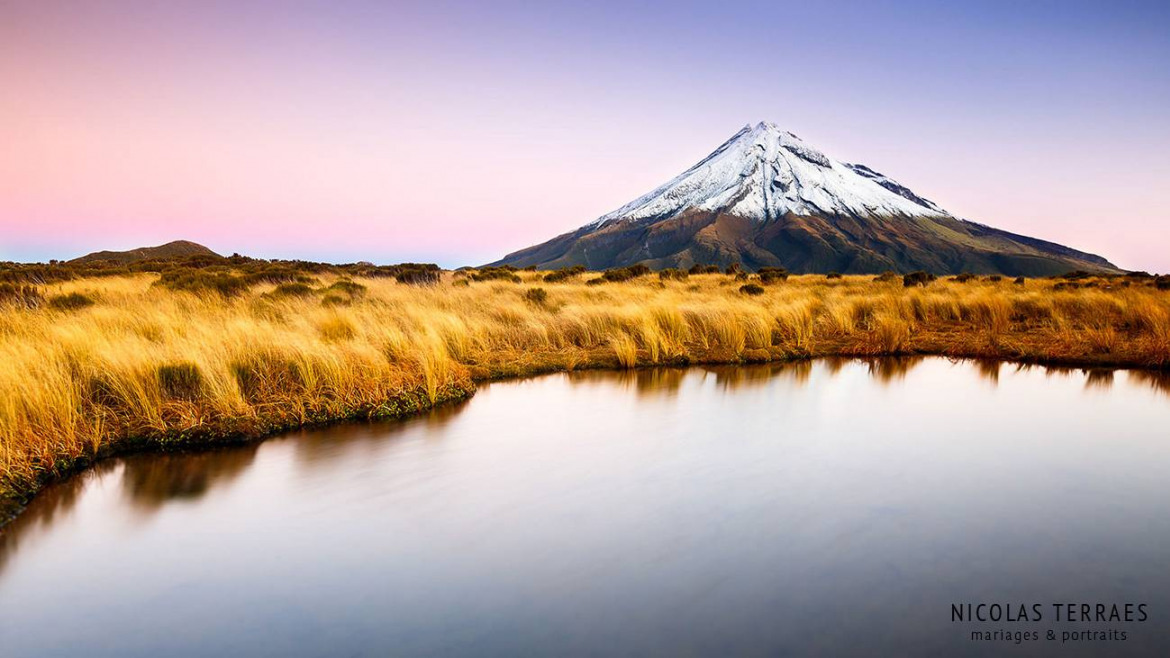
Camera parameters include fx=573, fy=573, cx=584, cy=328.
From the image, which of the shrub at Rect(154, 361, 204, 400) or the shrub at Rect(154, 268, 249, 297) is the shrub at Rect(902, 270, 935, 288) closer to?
the shrub at Rect(154, 268, 249, 297)

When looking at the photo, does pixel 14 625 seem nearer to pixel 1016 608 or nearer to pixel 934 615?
pixel 934 615

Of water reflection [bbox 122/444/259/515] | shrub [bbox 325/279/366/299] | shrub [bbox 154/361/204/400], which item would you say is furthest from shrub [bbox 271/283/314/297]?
water reflection [bbox 122/444/259/515]

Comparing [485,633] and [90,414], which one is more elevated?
[90,414]

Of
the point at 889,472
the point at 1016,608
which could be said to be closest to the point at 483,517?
the point at 1016,608

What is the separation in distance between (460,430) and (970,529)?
5582mm

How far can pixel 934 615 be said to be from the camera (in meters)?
3.56

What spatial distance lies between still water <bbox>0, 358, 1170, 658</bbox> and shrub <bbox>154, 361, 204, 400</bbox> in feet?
3.76

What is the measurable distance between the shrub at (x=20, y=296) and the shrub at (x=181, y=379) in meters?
9.12

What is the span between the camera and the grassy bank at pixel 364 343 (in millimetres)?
6449

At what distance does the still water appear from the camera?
342 cm

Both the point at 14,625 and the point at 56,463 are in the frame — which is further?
the point at 56,463

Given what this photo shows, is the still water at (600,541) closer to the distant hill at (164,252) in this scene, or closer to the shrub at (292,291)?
the shrub at (292,291)

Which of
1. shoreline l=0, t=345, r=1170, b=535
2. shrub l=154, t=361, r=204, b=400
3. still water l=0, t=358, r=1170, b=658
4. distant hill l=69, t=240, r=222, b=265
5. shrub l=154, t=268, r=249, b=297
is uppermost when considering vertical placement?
distant hill l=69, t=240, r=222, b=265

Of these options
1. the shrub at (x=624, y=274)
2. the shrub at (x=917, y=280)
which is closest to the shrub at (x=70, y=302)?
the shrub at (x=624, y=274)
